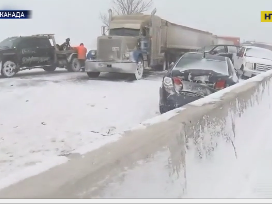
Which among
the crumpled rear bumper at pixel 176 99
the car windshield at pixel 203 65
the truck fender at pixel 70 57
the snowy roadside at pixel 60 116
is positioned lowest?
the snowy roadside at pixel 60 116

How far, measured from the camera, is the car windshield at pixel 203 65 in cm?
791

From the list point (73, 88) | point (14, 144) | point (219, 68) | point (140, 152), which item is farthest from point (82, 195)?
point (73, 88)

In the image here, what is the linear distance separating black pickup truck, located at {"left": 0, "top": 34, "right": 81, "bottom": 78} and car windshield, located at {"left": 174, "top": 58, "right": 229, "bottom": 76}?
8549mm

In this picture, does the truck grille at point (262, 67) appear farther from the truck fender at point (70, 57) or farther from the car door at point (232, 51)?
the truck fender at point (70, 57)

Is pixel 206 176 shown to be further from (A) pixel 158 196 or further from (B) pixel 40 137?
(B) pixel 40 137

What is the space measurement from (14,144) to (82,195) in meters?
4.63

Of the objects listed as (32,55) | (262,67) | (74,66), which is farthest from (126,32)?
(262,67)

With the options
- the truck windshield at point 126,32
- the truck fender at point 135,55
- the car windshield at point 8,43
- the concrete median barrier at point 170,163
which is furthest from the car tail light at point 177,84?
the car windshield at point 8,43

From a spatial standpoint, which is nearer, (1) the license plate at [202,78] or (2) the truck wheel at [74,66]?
(1) the license plate at [202,78]

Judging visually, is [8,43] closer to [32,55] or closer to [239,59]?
[32,55]

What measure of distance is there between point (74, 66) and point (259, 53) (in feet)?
33.9

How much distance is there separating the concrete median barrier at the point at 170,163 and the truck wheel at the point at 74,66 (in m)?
13.7

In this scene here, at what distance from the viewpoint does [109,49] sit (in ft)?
49.4

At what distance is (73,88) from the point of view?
11.8m
